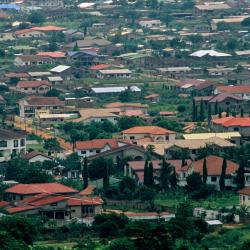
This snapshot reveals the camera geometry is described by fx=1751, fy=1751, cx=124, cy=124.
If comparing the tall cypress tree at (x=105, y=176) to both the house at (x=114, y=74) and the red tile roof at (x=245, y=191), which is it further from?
the house at (x=114, y=74)

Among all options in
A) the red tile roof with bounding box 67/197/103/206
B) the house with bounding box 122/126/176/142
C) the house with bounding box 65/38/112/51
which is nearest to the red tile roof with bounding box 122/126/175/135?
the house with bounding box 122/126/176/142

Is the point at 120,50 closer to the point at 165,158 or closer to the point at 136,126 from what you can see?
the point at 136,126

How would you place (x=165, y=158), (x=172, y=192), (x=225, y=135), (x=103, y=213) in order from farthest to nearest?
(x=225, y=135)
(x=165, y=158)
(x=172, y=192)
(x=103, y=213)

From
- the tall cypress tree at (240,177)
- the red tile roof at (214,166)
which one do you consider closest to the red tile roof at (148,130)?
the red tile roof at (214,166)

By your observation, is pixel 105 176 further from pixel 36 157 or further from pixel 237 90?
pixel 237 90

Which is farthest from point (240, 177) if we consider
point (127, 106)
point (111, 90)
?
point (111, 90)

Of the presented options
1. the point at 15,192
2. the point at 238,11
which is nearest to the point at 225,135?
the point at 15,192
